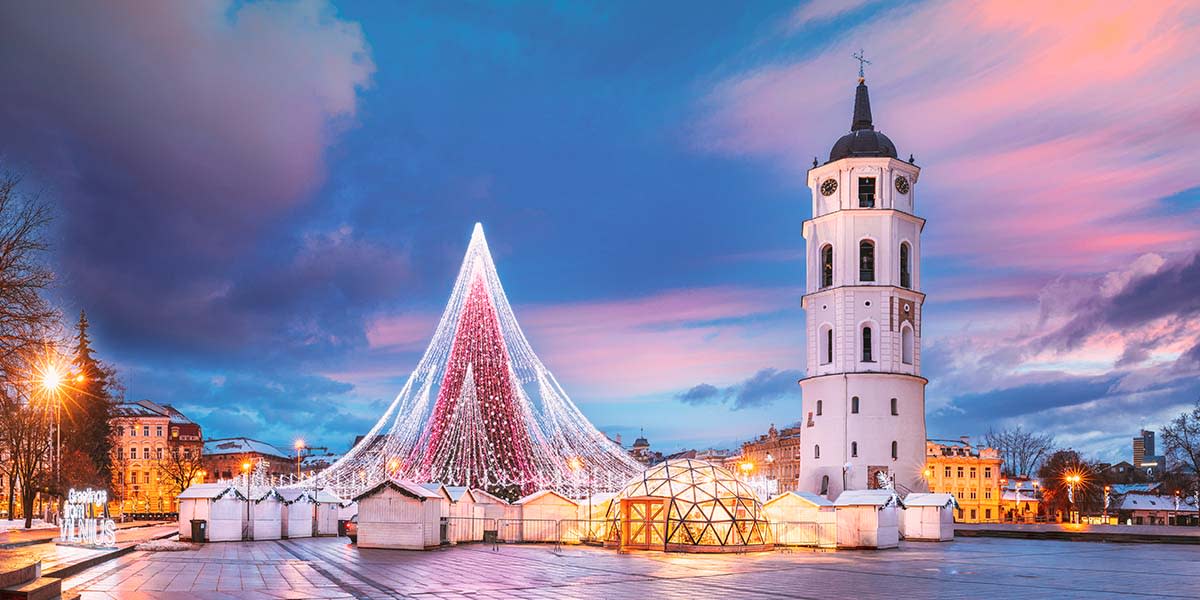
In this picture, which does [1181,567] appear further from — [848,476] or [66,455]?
[66,455]

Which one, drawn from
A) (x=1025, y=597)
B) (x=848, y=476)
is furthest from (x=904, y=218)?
(x=1025, y=597)

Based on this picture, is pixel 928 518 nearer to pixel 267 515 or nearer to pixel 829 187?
pixel 267 515

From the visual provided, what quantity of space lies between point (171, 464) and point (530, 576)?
342 feet

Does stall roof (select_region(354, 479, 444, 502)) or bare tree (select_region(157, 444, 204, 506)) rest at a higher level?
stall roof (select_region(354, 479, 444, 502))

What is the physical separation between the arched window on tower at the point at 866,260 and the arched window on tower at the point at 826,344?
4109 mm

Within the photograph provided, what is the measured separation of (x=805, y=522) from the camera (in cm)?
3903

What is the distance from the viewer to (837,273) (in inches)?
2734

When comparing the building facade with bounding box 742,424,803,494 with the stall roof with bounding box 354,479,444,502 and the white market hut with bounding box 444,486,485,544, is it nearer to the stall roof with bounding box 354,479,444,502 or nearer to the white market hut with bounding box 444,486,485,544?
the white market hut with bounding box 444,486,485,544

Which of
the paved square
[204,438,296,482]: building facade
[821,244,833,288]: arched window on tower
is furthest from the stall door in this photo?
[204,438,296,482]: building facade

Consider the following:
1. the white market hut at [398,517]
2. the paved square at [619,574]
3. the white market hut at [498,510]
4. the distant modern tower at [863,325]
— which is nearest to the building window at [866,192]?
the distant modern tower at [863,325]

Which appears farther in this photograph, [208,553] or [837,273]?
[837,273]

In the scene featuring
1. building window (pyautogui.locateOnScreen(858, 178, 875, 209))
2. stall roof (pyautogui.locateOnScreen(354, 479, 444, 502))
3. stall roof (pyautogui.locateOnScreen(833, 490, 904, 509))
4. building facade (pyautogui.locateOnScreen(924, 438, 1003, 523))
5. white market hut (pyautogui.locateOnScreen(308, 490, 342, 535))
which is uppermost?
building window (pyautogui.locateOnScreen(858, 178, 875, 209))

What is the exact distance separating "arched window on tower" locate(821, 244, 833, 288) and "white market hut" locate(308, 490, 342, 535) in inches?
1544

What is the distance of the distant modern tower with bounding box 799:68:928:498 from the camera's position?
6675cm
